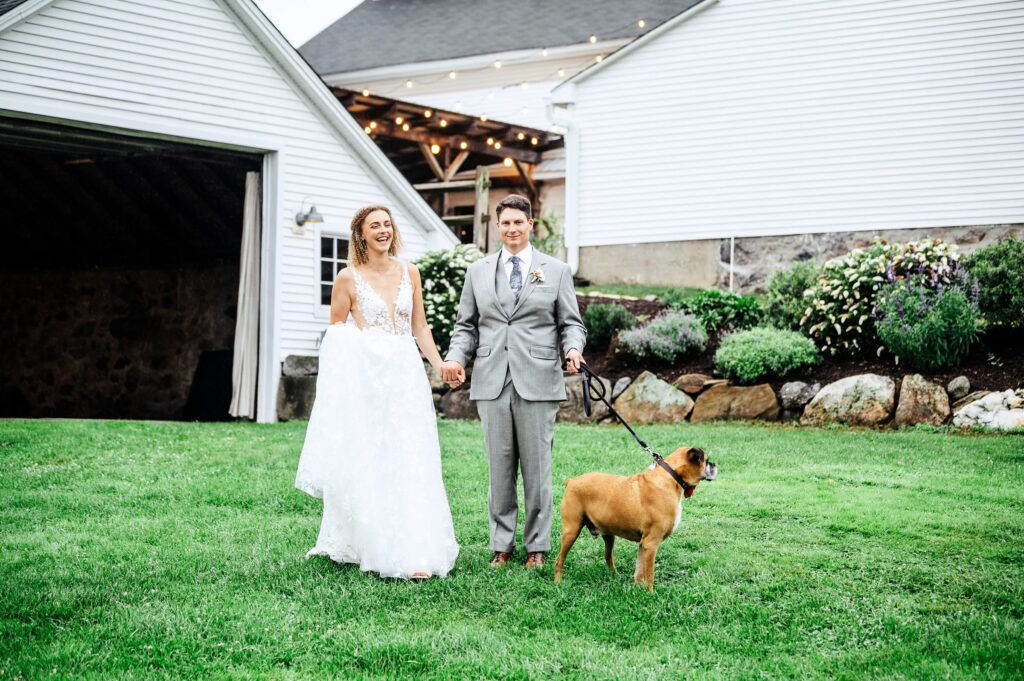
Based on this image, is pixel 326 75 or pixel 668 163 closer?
pixel 668 163

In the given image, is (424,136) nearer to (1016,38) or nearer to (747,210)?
(747,210)

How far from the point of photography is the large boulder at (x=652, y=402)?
10.7 meters

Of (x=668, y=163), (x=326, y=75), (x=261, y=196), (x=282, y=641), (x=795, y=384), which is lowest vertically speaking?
(x=282, y=641)

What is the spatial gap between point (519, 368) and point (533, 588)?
1.18m

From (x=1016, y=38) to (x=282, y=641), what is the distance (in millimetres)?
14511

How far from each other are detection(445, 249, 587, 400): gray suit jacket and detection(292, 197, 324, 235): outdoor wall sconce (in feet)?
26.6

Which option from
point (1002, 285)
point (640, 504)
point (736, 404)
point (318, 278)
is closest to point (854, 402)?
point (736, 404)

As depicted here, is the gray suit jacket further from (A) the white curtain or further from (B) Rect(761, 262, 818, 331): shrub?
(A) the white curtain

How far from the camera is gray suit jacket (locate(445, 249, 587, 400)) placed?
5.02 m

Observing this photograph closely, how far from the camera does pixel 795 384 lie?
10484 millimetres

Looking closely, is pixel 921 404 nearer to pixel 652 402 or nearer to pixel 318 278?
pixel 652 402

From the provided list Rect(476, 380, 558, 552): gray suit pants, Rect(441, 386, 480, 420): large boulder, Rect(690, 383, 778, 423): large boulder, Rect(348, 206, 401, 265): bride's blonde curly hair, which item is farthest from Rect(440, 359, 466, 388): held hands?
Rect(441, 386, 480, 420): large boulder

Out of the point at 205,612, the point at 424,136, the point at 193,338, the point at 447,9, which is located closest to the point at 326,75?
the point at 447,9

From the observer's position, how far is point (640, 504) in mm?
4426
